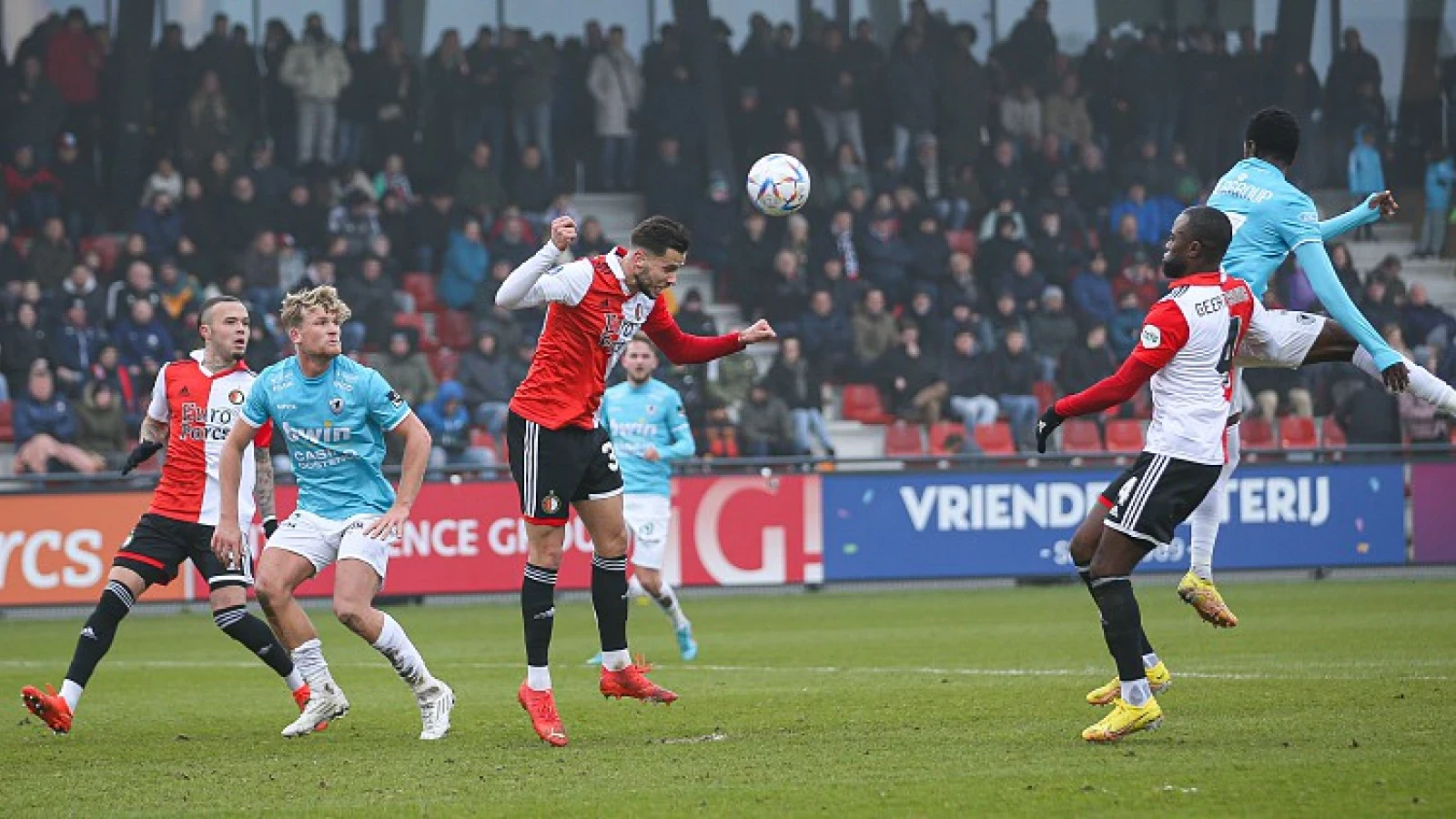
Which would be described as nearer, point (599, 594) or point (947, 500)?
point (599, 594)

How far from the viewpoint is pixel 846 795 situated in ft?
24.9

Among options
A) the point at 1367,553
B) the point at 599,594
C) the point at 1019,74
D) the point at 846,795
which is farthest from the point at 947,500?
the point at 846,795

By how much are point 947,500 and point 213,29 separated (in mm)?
12126

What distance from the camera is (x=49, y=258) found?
24.1 metres

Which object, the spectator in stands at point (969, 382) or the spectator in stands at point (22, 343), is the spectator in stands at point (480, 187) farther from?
the spectator in stands at point (969, 382)

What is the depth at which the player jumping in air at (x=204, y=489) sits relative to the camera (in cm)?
1102

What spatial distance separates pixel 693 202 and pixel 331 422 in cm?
1714

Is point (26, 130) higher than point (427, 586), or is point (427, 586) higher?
point (26, 130)

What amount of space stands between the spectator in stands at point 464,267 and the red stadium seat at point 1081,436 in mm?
7597

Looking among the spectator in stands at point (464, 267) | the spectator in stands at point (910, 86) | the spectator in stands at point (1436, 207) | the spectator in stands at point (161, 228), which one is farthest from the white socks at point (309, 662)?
the spectator in stands at point (1436, 207)

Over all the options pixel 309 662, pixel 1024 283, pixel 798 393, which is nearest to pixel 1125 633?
pixel 309 662

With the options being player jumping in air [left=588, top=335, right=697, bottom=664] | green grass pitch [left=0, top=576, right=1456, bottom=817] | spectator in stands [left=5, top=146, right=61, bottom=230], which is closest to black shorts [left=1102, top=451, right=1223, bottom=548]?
green grass pitch [left=0, top=576, right=1456, bottom=817]

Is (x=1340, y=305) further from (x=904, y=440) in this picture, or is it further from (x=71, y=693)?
(x=904, y=440)

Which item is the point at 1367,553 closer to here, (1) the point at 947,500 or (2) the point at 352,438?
(1) the point at 947,500
